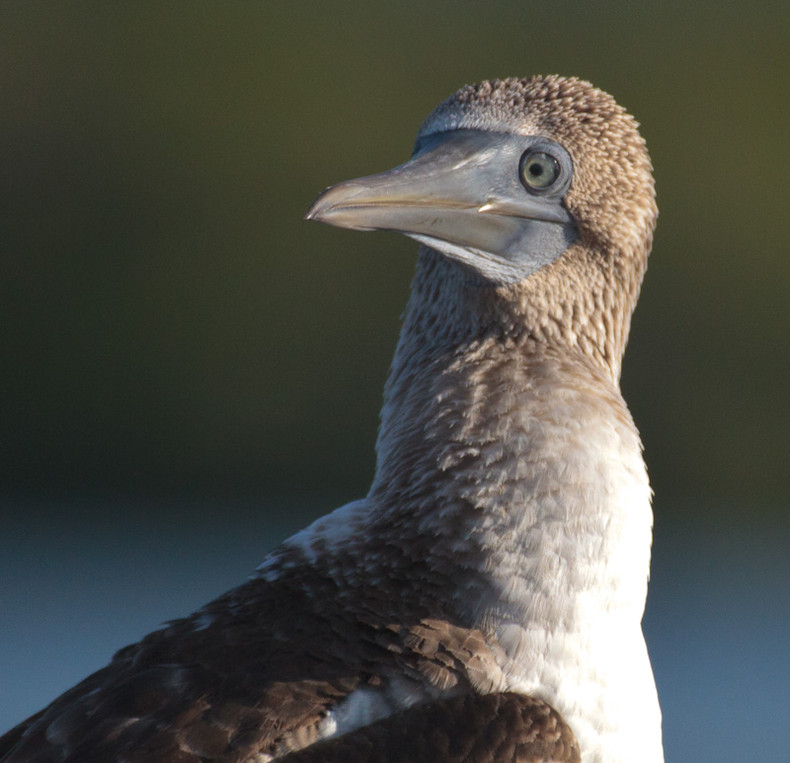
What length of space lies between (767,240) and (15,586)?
6.11 metres

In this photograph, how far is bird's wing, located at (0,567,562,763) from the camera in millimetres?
2527

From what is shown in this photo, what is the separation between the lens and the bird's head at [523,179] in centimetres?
305

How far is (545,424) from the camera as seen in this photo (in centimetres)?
295

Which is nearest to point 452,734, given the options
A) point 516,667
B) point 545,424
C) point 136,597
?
point 516,667

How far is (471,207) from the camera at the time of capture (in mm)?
3082

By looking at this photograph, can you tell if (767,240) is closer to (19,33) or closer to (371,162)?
(371,162)

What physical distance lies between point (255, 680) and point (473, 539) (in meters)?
0.56

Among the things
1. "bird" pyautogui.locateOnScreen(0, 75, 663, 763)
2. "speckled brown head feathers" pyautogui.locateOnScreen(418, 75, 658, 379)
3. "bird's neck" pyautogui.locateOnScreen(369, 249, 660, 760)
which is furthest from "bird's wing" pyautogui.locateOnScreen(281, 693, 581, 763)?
"speckled brown head feathers" pyautogui.locateOnScreen(418, 75, 658, 379)

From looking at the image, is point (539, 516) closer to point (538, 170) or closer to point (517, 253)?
point (517, 253)

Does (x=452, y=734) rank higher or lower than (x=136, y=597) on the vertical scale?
lower

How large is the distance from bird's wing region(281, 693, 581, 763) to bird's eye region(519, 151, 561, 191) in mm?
1202

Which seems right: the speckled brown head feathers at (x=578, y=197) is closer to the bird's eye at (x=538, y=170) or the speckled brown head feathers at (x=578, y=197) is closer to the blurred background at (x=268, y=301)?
the bird's eye at (x=538, y=170)

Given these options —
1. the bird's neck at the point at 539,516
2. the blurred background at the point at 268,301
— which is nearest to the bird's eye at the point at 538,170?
the bird's neck at the point at 539,516

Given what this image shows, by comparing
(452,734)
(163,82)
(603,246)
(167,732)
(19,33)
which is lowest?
(452,734)
